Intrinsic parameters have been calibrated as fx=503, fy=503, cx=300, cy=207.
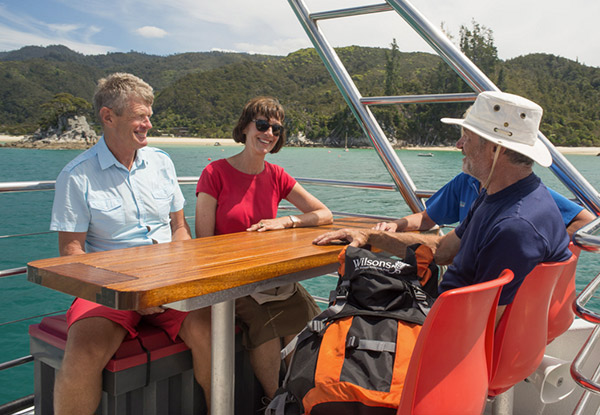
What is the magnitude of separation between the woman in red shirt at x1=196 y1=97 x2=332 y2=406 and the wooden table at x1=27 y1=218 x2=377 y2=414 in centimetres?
29

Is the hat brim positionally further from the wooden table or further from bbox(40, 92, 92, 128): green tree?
bbox(40, 92, 92, 128): green tree

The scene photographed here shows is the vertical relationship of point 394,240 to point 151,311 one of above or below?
above

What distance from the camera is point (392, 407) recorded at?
41.3 inches

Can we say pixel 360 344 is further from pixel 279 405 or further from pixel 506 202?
pixel 506 202

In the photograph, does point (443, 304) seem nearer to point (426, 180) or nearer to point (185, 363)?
point (185, 363)

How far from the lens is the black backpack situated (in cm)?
107

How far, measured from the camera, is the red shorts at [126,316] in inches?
56.5

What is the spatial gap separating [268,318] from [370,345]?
77 cm

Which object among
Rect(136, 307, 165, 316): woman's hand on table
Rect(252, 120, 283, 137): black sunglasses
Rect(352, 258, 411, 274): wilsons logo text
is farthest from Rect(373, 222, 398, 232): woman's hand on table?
Rect(136, 307, 165, 316): woman's hand on table

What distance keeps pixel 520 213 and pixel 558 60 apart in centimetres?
6210

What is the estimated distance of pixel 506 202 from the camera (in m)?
1.29

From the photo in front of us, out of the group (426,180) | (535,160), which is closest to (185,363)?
(535,160)

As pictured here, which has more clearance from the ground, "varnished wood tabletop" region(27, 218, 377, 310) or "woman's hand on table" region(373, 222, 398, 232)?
"woman's hand on table" region(373, 222, 398, 232)

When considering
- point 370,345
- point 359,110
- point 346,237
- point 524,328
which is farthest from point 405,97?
point 370,345
